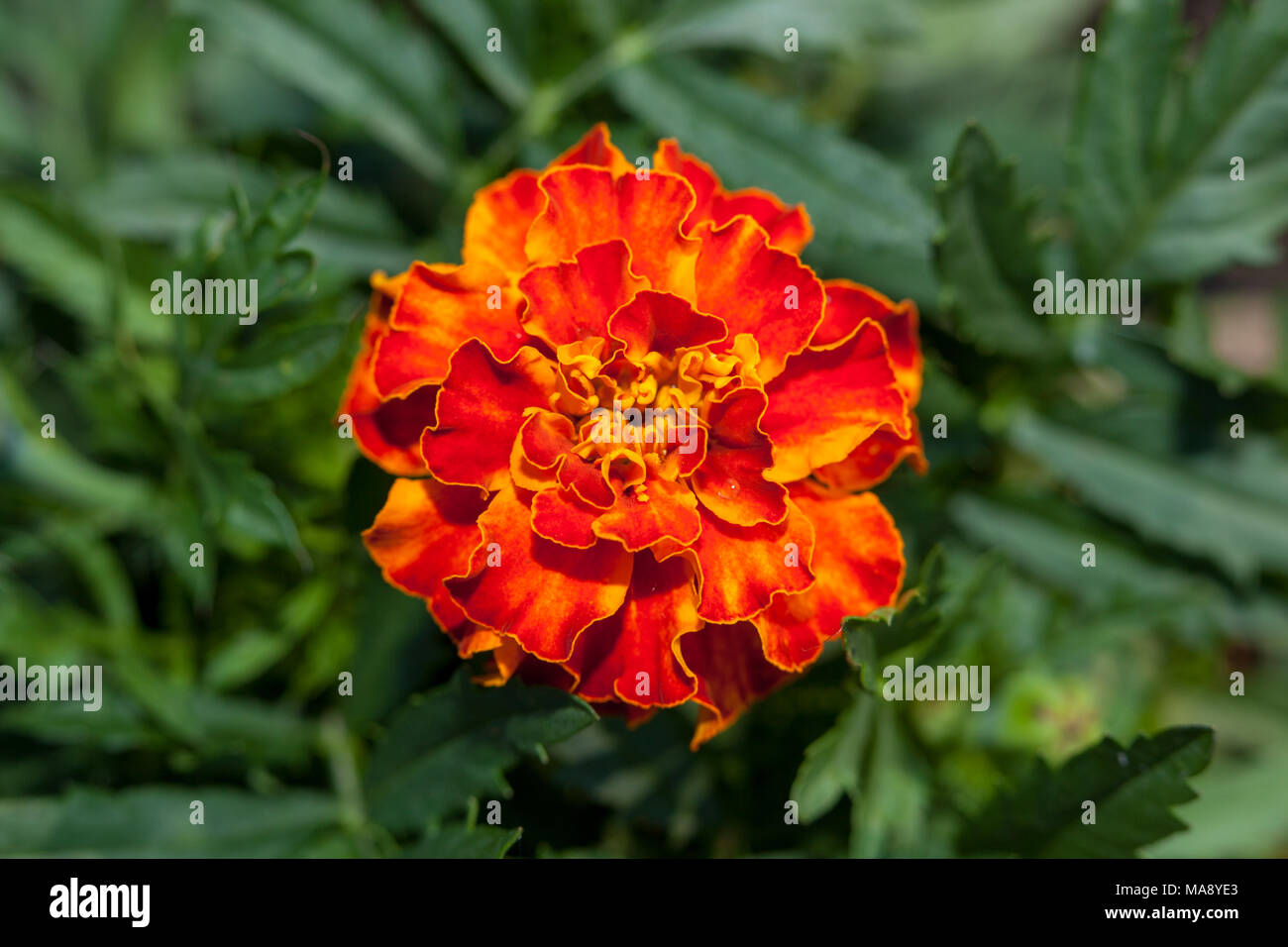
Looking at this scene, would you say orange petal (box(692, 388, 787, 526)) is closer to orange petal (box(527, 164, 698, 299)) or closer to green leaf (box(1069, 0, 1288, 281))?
orange petal (box(527, 164, 698, 299))

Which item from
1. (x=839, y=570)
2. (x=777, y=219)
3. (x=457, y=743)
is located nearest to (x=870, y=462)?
(x=839, y=570)

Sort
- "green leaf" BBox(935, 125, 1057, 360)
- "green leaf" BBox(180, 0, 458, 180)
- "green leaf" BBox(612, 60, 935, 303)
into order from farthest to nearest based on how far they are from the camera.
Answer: "green leaf" BBox(180, 0, 458, 180)
"green leaf" BBox(612, 60, 935, 303)
"green leaf" BBox(935, 125, 1057, 360)

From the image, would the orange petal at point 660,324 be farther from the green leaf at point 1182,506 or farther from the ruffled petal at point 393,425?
the green leaf at point 1182,506

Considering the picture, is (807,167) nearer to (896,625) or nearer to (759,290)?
(759,290)

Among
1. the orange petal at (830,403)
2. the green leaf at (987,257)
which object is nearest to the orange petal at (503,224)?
the orange petal at (830,403)

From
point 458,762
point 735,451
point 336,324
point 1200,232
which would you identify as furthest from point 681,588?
point 1200,232

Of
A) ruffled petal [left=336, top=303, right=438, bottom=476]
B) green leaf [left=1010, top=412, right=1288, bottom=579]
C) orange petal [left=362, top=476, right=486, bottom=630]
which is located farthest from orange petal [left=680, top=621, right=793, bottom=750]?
green leaf [left=1010, top=412, right=1288, bottom=579]
